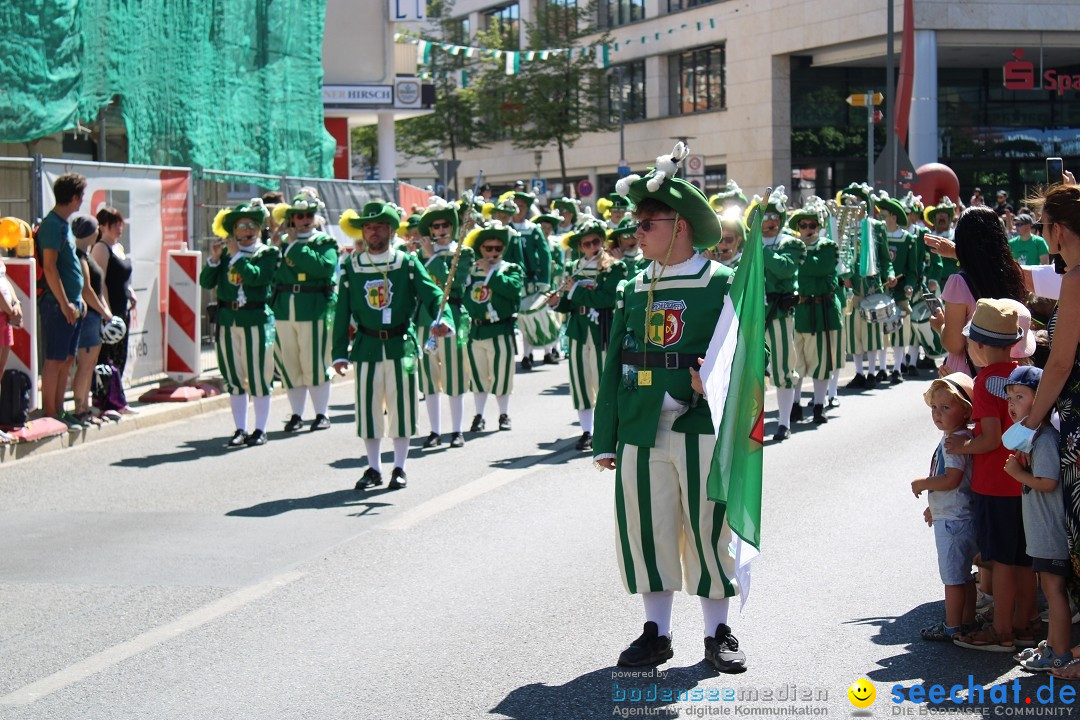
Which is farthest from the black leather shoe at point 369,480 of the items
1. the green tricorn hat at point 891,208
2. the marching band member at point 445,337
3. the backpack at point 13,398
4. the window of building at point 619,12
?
the window of building at point 619,12

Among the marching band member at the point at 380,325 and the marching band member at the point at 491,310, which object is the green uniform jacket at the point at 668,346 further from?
the marching band member at the point at 491,310

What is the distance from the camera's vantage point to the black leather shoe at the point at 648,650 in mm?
6023

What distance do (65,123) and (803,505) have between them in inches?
486

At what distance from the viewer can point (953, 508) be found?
21.0 feet

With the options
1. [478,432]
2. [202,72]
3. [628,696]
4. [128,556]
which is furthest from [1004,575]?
[202,72]

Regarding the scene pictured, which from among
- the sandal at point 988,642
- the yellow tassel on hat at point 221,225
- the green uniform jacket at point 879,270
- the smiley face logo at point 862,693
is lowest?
the smiley face logo at point 862,693

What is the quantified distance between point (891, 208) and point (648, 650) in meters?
12.1

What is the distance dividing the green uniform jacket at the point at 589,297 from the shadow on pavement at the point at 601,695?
6532 millimetres

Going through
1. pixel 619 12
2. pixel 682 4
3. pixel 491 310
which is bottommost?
pixel 491 310

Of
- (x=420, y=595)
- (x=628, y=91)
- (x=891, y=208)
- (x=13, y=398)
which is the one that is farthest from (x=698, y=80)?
(x=420, y=595)

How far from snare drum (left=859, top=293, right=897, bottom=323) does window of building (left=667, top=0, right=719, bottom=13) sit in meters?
36.2

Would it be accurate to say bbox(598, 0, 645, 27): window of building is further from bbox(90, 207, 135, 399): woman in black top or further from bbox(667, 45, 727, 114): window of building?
bbox(90, 207, 135, 399): woman in black top

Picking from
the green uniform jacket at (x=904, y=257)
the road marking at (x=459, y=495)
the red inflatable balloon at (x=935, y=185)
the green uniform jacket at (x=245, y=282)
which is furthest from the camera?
the red inflatable balloon at (x=935, y=185)

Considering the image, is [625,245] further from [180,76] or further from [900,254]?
[180,76]
